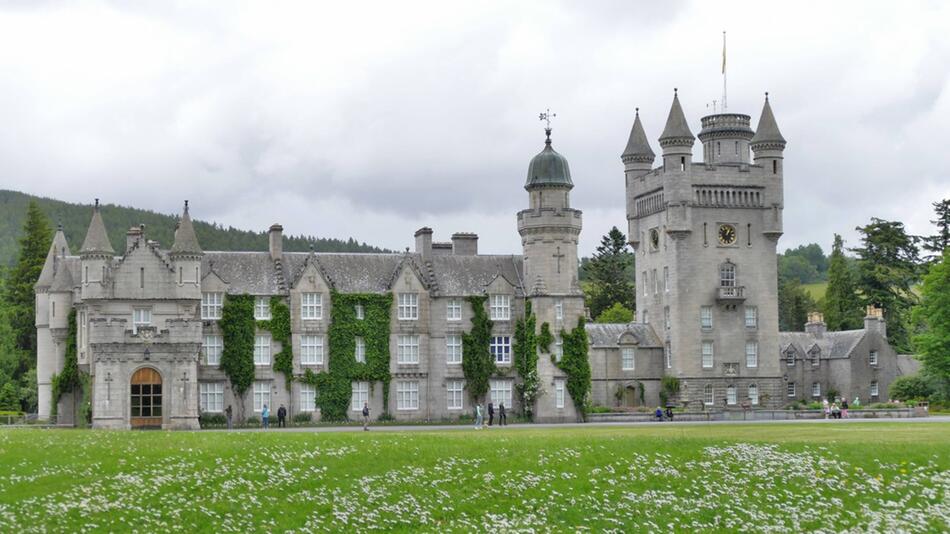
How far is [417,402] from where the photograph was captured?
2938 inches

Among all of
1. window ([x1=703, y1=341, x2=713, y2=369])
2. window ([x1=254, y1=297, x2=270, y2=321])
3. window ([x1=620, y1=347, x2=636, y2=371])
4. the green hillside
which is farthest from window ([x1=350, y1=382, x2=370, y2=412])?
the green hillside

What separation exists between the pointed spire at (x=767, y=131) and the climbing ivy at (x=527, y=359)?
25.4m

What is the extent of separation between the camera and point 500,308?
7575 centimetres

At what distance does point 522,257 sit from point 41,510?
162 ft

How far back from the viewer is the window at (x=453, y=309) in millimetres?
75188

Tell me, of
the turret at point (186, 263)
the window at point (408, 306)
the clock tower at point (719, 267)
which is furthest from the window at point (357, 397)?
the clock tower at point (719, 267)

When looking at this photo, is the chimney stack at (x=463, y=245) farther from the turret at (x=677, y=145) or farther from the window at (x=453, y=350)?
the turret at (x=677, y=145)

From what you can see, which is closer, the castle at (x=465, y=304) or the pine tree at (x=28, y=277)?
the castle at (x=465, y=304)

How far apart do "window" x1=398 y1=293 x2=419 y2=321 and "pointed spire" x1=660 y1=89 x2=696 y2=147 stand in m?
24.9

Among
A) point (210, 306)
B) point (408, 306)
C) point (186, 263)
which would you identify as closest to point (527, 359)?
point (408, 306)


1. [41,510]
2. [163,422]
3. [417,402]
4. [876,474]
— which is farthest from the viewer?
[417,402]

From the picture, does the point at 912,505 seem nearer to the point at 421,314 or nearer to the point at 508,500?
the point at 508,500

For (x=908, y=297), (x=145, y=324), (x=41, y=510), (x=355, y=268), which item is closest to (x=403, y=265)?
(x=355, y=268)

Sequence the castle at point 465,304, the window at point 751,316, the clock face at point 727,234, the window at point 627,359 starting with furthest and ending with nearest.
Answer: the window at point 751,316 < the clock face at point 727,234 < the window at point 627,359 < the castle at point 465,304
